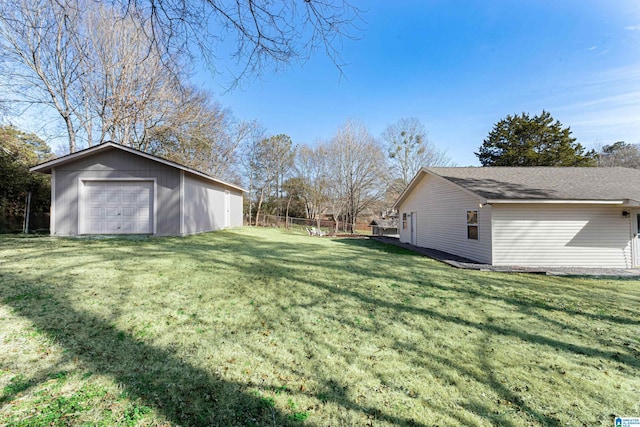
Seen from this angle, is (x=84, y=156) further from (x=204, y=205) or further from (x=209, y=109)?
(x=209, y=109)

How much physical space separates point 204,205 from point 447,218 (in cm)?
1129

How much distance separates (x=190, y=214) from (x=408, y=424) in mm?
11441

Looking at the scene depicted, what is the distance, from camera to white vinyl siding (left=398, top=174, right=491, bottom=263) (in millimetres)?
9383

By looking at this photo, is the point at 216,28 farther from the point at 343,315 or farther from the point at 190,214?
the point at 190,214

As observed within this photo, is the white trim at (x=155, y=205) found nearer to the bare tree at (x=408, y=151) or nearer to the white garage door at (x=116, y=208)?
the white garage door at (x=116, y=208)

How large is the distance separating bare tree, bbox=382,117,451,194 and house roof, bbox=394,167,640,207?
15.7 meters

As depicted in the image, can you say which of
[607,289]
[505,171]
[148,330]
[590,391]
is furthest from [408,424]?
[505,171]

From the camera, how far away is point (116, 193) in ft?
34.3

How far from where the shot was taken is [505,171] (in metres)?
12.1

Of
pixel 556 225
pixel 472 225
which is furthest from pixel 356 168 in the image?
pixel 556 225

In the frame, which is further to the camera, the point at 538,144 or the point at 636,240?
the point at 538,144

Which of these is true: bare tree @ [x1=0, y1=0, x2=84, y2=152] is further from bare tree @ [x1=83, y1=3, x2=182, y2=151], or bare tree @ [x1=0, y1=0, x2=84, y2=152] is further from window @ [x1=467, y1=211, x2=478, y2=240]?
window @ [x1=467, y1=211, x2=478, y2=240]

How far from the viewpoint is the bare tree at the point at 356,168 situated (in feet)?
91.2

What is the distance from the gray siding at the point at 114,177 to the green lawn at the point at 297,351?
5.18m
